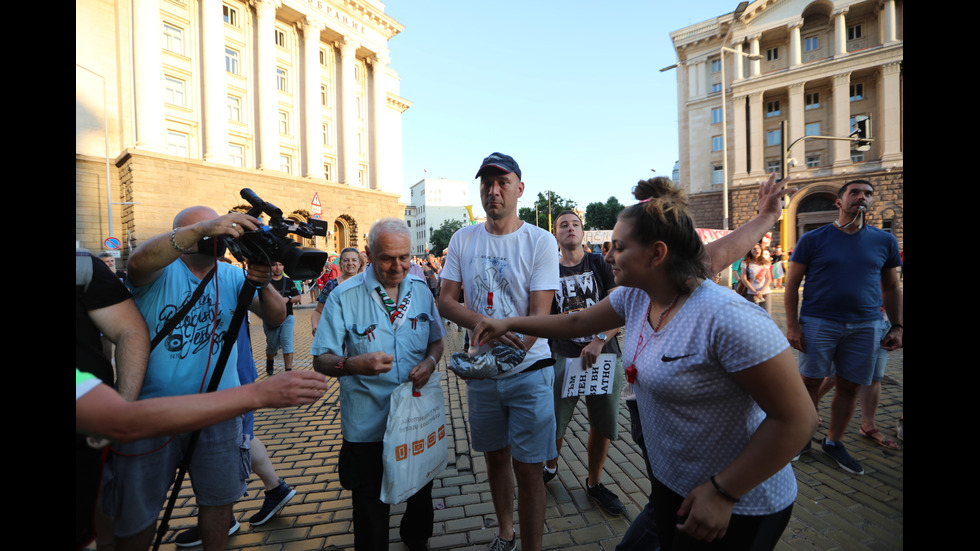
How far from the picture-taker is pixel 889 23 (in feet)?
92.1

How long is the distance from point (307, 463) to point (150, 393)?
2307mm

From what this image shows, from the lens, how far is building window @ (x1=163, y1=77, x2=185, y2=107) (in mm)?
22597

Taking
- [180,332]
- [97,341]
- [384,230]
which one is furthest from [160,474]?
[384,230]

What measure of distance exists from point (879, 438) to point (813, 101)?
3675cm

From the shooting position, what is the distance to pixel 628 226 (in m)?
1.66

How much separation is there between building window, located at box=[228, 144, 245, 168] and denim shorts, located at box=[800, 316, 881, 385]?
91.5 ft

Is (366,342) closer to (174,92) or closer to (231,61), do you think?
(174,92)

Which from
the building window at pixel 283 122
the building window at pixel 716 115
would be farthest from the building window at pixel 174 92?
the building window at pixel 716 115

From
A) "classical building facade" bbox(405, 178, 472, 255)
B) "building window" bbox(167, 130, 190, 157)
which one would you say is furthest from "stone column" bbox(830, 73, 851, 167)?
"classical building facade" bbox(405, 178, 472, 255)

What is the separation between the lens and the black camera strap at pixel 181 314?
195 centimetres
